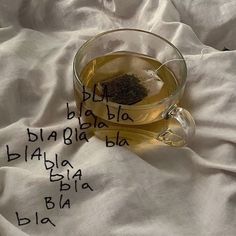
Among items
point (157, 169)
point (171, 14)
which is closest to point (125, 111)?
point (157, 169)

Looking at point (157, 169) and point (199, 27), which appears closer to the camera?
point (157, 169)

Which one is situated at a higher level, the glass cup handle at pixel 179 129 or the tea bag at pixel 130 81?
the tea bag at pixel 130 81

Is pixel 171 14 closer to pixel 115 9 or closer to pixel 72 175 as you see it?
pixel 115 9
